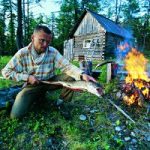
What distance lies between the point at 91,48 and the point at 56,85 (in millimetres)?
18671

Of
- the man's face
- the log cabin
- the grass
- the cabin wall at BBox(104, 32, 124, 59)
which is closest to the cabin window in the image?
the log cabin

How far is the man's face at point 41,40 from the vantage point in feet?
14.0

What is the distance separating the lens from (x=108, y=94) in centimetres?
598

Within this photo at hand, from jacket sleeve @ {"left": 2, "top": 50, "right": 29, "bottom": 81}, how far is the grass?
85cm

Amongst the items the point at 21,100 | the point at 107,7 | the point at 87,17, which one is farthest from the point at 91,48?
the point at 107,7

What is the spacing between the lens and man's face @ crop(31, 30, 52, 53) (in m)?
4.27

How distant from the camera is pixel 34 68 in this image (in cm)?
457

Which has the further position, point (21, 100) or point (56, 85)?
point (56, 85)

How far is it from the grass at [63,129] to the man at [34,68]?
0.32m

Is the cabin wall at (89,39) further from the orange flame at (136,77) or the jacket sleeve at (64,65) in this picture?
the jacket sleeve at (64,65)

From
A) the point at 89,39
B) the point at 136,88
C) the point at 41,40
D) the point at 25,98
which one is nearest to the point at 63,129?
the point at 25,98

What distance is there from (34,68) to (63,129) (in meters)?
1.33

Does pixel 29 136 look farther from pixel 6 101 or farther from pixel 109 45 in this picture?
pixel 109 45

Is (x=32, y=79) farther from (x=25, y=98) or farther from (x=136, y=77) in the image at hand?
(x=136, y=77)
